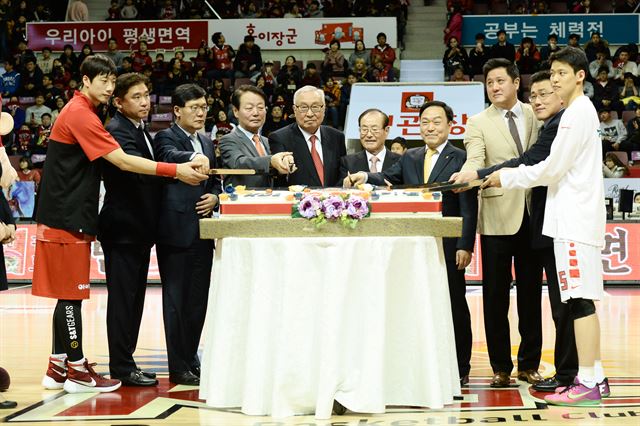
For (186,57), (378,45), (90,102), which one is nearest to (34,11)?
(186,57)

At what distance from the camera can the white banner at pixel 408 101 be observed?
1514cm

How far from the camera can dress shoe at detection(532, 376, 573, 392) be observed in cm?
548

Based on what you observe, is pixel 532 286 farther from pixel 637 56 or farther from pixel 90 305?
pixel 637 56

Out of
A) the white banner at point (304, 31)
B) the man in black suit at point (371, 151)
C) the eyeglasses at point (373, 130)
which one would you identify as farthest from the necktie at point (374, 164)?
the white banner at point (304, 31)

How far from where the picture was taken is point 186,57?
20359 mm

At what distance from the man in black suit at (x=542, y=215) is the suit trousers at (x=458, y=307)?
47cm

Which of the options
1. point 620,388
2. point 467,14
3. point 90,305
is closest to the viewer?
point 620,388

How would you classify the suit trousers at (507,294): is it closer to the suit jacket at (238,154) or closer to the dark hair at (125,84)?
the suit jacket at (238,154)

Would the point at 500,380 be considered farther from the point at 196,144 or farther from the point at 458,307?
the point at 196,144

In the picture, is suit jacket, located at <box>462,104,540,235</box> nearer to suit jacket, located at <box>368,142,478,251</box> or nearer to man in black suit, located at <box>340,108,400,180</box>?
suit jacket, located at <box>368,142,478,251</box>

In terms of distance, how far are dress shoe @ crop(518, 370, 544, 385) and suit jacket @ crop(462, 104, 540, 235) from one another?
0.89 meters

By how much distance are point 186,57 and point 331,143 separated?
14868mm

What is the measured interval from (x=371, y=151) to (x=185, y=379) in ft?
6.10

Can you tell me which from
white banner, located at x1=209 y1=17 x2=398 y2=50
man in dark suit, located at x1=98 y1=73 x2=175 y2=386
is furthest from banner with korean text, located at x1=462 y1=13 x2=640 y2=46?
man in dark suit, located at x1=98 y1=73 x2=175 y2=386
